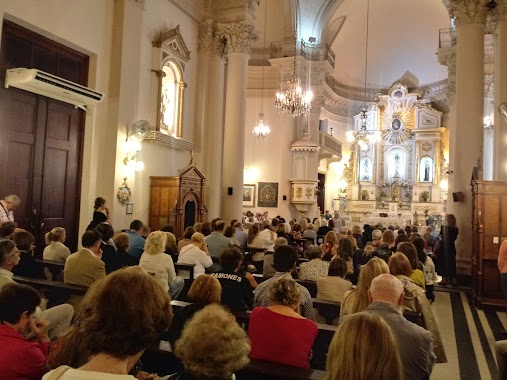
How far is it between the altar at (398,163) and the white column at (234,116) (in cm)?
1396

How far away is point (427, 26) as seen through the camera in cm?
2347

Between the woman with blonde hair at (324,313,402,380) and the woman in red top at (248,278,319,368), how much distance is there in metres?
1.01

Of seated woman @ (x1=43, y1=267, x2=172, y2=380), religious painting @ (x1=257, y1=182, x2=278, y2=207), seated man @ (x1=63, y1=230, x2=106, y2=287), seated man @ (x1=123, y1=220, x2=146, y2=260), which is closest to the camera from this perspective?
seated woman @ (x1=43, y1=267, x2=172, y2=380)

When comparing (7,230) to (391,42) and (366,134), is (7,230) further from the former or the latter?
(391,42)

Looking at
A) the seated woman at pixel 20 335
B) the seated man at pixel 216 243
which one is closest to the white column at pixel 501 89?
the seated man at pixel 216 243

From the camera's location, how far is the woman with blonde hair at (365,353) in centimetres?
158

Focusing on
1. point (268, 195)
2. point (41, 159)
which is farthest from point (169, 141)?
point (268, 195)

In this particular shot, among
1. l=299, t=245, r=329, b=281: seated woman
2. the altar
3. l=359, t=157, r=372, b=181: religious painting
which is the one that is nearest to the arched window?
l=299, t=245, r=329, b=281: seated woman

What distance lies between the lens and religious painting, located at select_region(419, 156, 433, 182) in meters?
25.5

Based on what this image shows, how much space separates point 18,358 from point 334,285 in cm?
308

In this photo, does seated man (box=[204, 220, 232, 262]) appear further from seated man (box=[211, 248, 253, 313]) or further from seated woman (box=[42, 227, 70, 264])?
seated man (box=[211, 248, 253, 313])

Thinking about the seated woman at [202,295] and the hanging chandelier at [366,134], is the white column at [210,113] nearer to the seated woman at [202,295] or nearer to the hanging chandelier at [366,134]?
the hanging chandelier at [366,134]

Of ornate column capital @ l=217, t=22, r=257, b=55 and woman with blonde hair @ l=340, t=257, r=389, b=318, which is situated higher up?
ornate column capital @ l=217, t=22, r=257, b=55

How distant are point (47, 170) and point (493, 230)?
25.0 ft
